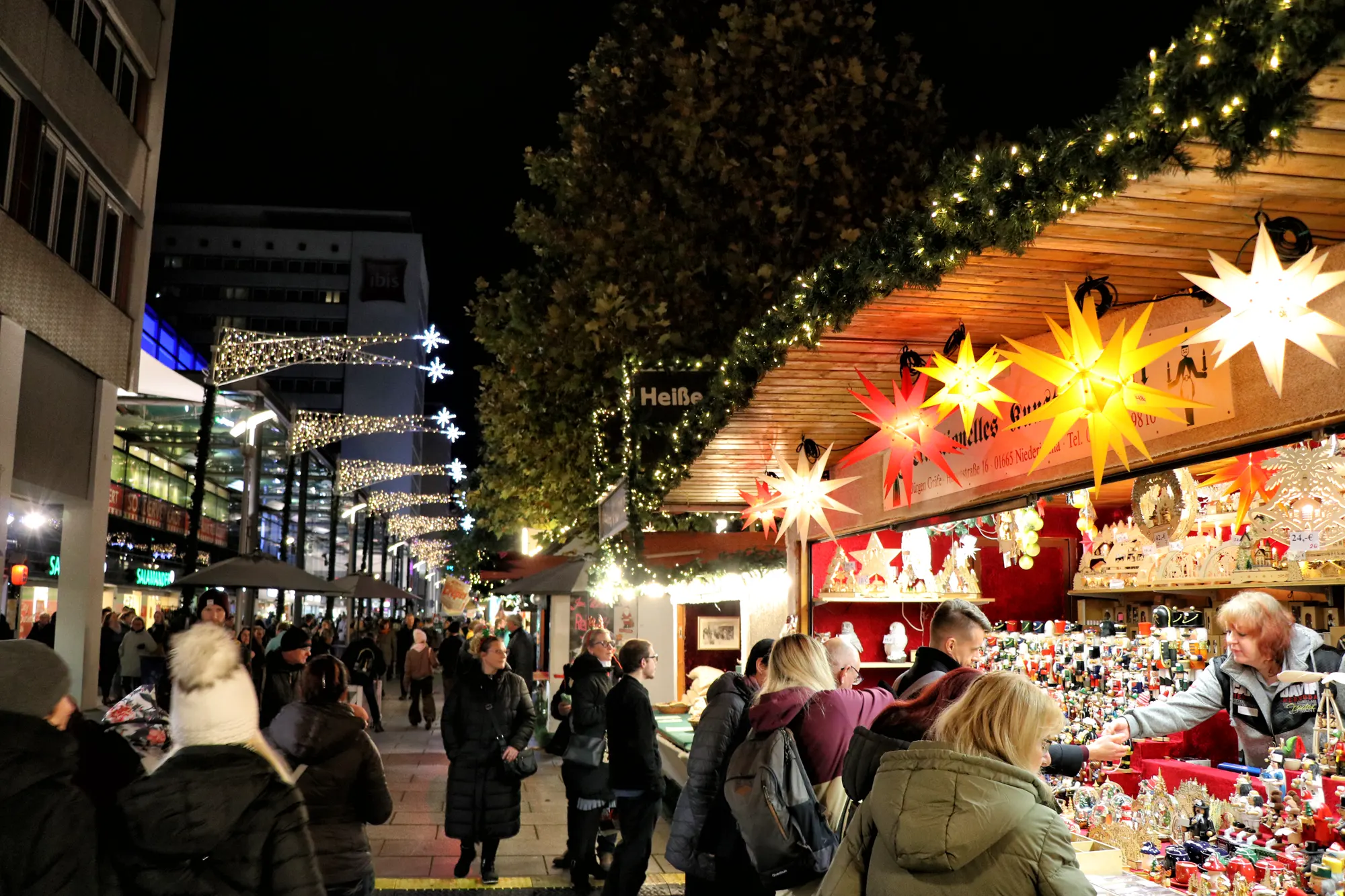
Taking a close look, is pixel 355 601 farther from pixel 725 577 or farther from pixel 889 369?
pixel 889 369

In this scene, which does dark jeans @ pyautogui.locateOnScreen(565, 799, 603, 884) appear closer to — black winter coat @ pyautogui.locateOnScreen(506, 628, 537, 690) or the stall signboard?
the stall signboard

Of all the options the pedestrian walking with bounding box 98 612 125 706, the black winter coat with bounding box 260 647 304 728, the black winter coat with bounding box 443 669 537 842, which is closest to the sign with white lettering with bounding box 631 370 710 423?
the black winter coat with bounding box 443 669 537 842

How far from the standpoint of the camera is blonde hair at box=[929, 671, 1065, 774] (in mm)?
3121

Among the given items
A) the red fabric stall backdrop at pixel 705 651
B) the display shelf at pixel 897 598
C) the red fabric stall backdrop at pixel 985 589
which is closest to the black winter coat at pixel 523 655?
the red fabric stall backdrop at pixel 705 651

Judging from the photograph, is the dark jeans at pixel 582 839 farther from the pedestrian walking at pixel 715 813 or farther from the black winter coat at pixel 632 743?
the pedestrian walking at pixel 715 813

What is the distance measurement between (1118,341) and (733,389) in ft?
11.9

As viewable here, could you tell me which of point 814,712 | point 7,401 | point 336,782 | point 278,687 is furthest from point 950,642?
point 7,401

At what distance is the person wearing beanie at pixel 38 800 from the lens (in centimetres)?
302

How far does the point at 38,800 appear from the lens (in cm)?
308

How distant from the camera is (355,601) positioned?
220ft

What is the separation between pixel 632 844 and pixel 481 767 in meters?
1.58

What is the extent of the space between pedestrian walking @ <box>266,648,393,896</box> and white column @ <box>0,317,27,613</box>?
10111 millimetres

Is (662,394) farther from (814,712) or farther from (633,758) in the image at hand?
(814,712)

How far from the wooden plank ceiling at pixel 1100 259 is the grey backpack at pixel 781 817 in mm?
2234
